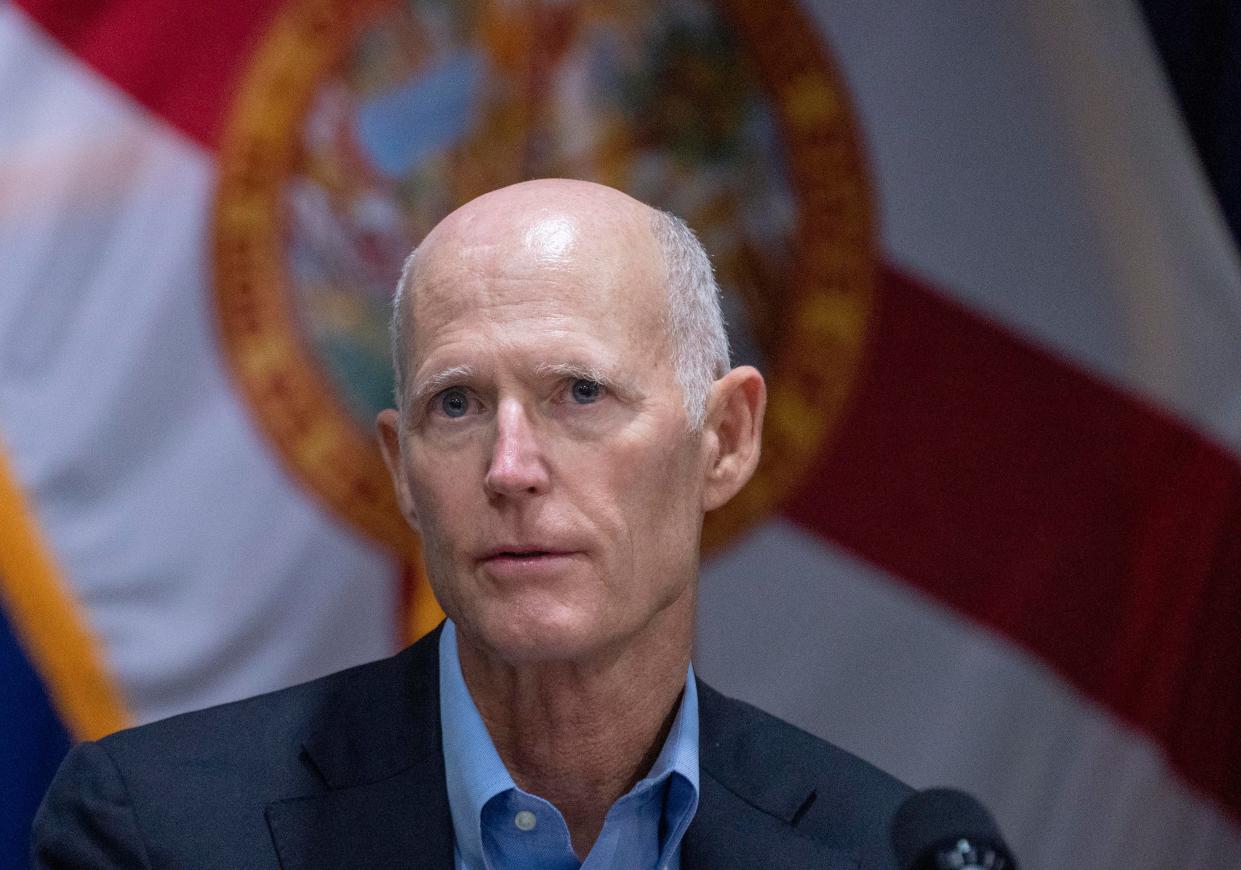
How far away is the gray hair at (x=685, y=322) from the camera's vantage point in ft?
5.08

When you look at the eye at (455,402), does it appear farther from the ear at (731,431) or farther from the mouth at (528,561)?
the ear at (731,431)

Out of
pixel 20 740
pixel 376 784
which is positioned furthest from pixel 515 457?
pixel 20 740

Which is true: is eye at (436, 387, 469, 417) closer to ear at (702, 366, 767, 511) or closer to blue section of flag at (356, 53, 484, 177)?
ear at (702, 366, 767, 511)

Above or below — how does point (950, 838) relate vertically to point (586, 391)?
below

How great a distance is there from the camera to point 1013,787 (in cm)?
278

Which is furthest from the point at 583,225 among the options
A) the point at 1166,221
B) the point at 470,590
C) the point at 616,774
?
the point at 1166,221

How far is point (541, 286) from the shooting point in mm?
1463

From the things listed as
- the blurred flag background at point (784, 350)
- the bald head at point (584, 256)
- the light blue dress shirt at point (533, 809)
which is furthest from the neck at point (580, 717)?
the blurred flag background at point (784, 350)

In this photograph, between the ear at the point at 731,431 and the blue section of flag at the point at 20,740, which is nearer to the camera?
the ear at the point at 731,431

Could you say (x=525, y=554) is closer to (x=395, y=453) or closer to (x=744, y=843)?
(x=395, y=453)

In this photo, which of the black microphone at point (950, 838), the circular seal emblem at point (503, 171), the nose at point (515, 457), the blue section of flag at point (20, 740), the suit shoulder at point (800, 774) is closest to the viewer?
the black microphone at point (950, 838)

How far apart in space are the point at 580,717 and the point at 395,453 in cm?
36

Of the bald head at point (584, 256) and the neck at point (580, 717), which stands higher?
the bald head at point (584, 256)

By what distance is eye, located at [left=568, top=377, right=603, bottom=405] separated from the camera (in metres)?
1.45
